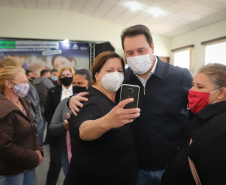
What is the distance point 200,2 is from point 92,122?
5930 mm

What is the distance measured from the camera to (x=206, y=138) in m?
0.98

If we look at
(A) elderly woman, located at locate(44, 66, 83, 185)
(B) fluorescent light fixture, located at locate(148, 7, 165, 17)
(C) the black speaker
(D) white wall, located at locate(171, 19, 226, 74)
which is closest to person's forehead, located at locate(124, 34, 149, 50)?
(A) elderly woman, located at locate(44, 66, 83, 185)

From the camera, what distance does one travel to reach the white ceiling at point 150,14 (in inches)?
240

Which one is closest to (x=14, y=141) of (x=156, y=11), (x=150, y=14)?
(x=156, y=11)

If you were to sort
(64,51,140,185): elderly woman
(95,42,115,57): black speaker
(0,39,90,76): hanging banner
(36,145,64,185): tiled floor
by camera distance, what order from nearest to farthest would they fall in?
(64,51,140,185): elderly woman → (36,145,64,185): tiled floor → (0,39,90,76): hanging banner → (95,42,115,57): black speaker

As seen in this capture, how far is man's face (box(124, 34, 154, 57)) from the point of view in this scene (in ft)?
4.77

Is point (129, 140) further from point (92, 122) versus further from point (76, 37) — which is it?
point (76, 37)

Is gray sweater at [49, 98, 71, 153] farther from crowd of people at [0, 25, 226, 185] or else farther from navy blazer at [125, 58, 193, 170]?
navy blazer at [125, 58, 193, 170]

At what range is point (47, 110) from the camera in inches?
111

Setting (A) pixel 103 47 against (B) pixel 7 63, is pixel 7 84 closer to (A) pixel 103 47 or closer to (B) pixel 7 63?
(B) pixel 7 63

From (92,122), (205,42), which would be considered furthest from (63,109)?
(205,42)

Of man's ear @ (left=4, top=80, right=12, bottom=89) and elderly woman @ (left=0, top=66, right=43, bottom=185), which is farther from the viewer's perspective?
man's ear @ (left=4, top=80, right=12, bottom=89)

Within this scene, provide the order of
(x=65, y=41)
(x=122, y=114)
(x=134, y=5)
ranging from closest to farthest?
1. (x=122, y=114)
2. (x=134, y=5)
3. (x=65, y=41)

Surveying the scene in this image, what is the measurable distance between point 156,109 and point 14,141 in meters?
1.05
